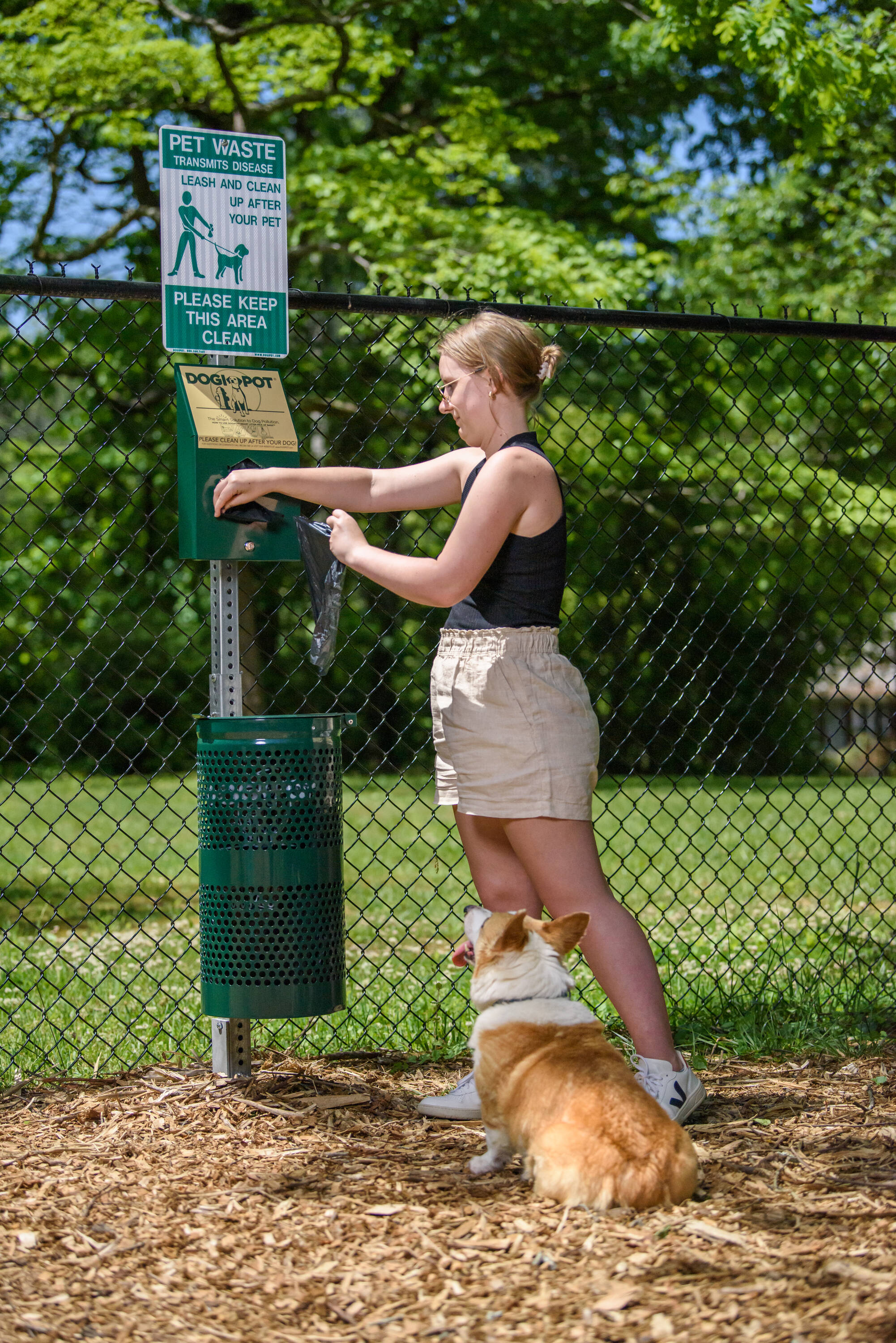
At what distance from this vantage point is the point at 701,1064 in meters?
3.70

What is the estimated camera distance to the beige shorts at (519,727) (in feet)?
9.53

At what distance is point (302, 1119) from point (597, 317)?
2494 mm

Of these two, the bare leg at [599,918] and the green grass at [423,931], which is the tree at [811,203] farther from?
the bare leg at [599,918]

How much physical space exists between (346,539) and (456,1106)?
1.56m

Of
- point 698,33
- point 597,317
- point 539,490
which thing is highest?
point 698,33

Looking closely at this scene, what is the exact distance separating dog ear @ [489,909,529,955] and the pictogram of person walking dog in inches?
74.7

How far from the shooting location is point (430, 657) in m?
13.4

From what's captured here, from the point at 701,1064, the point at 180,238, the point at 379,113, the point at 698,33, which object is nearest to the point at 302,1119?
the point at 701,1064

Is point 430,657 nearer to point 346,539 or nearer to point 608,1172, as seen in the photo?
point 346,539

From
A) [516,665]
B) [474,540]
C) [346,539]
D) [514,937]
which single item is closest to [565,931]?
[514,937]

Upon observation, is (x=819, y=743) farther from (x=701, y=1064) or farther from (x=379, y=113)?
(x=701, y=1064)

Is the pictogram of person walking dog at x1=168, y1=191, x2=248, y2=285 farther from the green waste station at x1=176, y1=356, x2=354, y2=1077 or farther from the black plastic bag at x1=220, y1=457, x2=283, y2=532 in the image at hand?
the black plastic bag at x1=220, y1=457, x2=283, y2=532

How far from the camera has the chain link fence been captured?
4.46 meters

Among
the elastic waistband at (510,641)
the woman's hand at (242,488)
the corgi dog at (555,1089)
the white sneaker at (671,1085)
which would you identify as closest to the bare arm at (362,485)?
the woman's hand at (242,488)
